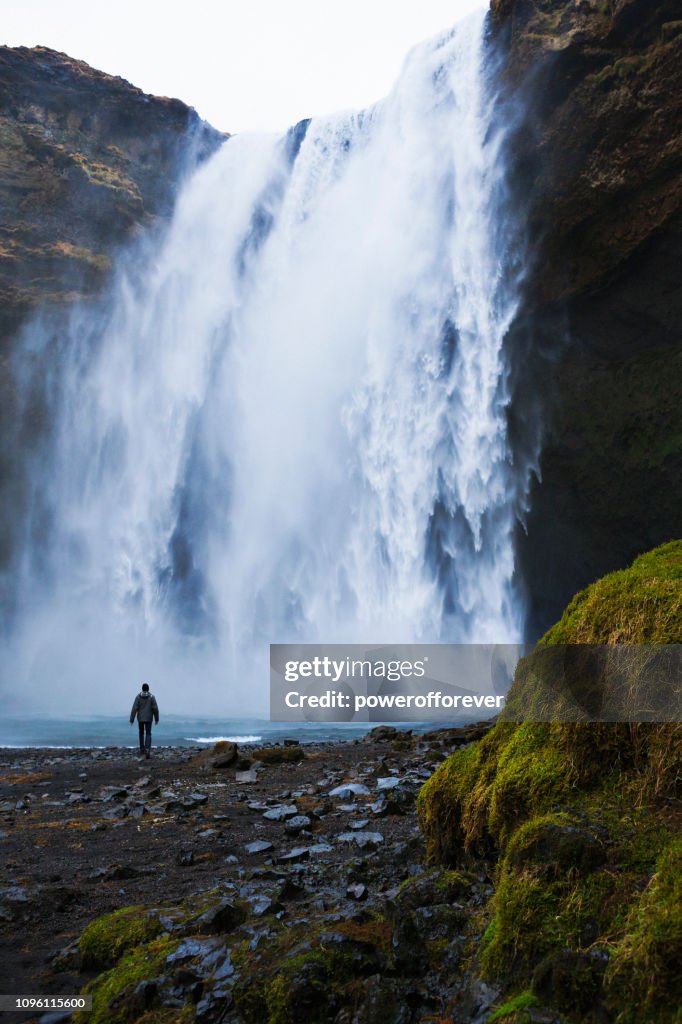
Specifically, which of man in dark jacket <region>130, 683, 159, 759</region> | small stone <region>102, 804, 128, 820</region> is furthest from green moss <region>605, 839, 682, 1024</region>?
man in dark jacket <region>130, 683, 159, 759</region>

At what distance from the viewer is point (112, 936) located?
4.55m

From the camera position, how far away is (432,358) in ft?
104

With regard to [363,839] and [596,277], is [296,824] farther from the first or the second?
[596,277]

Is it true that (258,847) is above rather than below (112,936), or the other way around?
below

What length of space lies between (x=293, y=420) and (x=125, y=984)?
34.8 m

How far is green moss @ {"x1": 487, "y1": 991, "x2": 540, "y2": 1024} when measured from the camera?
2.73 meters

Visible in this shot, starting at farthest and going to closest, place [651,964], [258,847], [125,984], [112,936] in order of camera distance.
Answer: [258,847], [112,936], [125,984], [651,964]

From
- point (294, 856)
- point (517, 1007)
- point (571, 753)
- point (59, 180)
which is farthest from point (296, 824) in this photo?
point (59, 180)

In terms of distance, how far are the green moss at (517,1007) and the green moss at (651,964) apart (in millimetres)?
326

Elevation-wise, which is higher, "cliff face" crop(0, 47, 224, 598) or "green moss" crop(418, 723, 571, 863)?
"cliff face" crop(0, 47, 224, 598)

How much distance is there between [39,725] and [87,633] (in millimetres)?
14174

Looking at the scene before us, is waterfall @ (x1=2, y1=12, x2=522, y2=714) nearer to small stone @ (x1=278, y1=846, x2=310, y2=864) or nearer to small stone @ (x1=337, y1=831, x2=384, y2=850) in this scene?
small stone @ (x1=337, y1=831, x2=384, y2=850)

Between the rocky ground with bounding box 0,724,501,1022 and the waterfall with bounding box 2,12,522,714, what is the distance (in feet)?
69.1

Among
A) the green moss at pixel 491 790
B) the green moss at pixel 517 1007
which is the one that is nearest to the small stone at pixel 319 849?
the green moss at pixel 491 790
